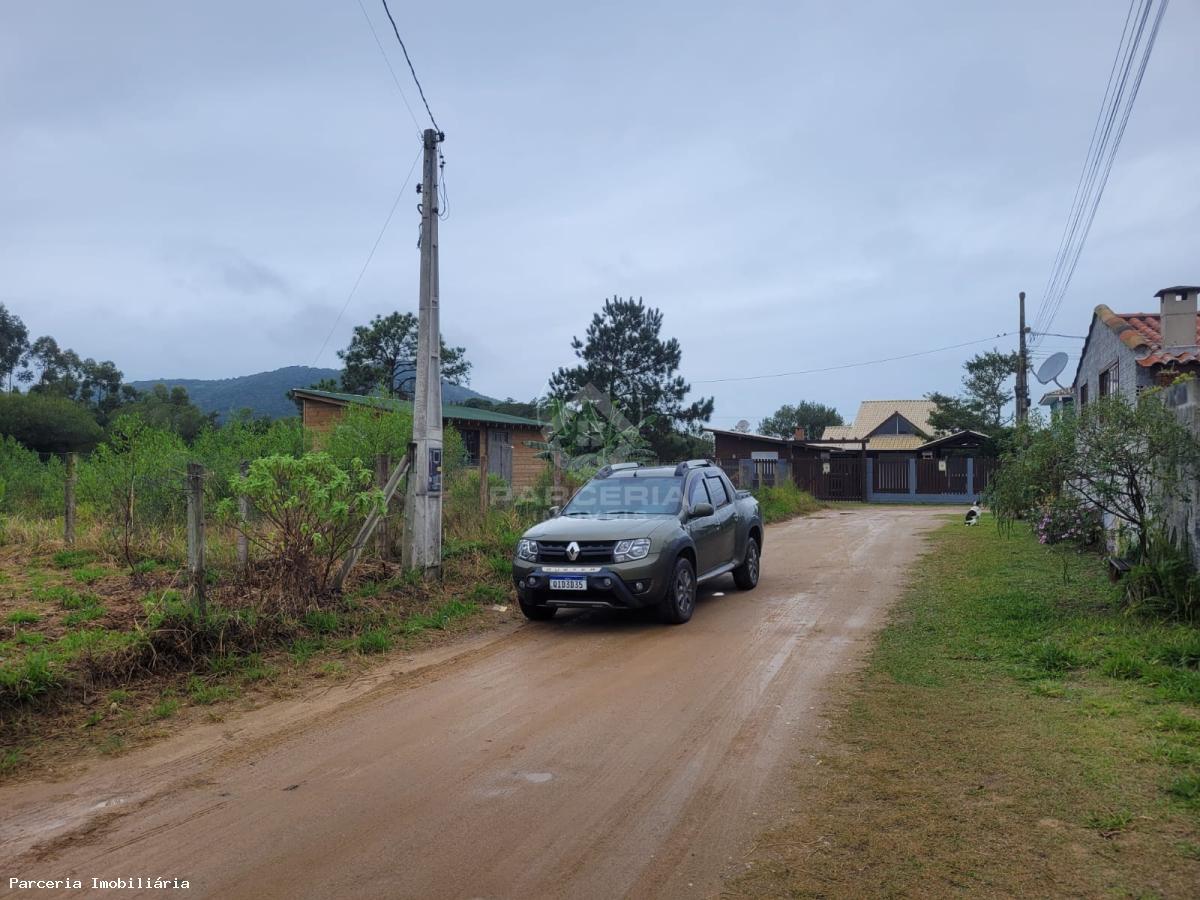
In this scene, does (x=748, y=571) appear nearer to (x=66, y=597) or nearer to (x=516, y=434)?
(x=66, y=597)

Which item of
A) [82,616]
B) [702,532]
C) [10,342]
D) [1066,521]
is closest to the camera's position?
[82,616]

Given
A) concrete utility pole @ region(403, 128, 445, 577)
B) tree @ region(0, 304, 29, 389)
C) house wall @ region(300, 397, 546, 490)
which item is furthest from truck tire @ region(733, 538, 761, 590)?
tree @ region(0, 304, 29, 389)

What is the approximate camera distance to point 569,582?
8.95 meters

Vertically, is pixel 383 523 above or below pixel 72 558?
above

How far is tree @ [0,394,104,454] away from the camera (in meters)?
39.3

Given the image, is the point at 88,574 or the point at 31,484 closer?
the point at 88,574

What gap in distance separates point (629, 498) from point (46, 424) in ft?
129

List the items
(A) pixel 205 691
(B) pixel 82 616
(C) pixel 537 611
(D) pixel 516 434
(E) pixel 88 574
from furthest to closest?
(D) pixel 516 434
(E) pixel 88 574
(C) pixel 537 611
(B) pixel 82 616
(A) pixel 205 691

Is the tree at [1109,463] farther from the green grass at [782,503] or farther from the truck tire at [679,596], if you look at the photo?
the green grass at [782,503]

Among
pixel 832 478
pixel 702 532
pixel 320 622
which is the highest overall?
pixel 832 478

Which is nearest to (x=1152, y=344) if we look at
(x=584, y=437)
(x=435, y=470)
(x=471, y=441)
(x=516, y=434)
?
(x=435, y=470)

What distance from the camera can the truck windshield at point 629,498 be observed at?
33.1 feet

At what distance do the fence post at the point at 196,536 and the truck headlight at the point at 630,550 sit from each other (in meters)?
3.86

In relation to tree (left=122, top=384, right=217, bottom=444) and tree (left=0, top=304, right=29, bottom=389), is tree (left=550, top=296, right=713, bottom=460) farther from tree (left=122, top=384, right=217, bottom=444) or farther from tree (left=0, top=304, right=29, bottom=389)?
tree (left=0, top=304, right=29, bottom=389)
